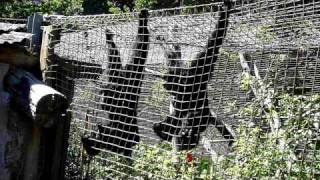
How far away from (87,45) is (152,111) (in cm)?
69

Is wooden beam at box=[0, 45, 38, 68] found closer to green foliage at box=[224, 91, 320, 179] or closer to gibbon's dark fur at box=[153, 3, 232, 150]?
gibbon's dark fur at box=[153, 3, 232, 150]

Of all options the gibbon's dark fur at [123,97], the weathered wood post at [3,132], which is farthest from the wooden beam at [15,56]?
the gibbon's dark fur at [123,97]

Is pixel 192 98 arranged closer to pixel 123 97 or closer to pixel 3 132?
pixel 123 97

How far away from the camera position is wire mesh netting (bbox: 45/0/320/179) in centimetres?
357

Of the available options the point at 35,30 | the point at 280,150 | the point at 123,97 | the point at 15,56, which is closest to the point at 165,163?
the point at 123,97

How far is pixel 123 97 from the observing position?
13.0 ft

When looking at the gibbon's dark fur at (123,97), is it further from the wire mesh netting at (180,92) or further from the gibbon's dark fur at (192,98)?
the gibbon's dark fur at (192,98)

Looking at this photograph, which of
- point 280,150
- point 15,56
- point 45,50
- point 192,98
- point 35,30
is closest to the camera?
point 192,98

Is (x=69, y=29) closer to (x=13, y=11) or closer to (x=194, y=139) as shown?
(x=194, y=139)

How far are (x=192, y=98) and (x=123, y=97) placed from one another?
1.83ft

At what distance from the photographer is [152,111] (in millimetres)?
4379

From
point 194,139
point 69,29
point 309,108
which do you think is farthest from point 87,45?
point 309,108

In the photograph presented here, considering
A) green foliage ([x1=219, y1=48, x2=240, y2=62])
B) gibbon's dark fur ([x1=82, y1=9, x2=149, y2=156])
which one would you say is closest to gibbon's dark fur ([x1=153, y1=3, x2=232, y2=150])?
gibbon's dark fur ([x1=82, y1=9, x2=149, y2=156])

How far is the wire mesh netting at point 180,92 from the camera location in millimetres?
3570
